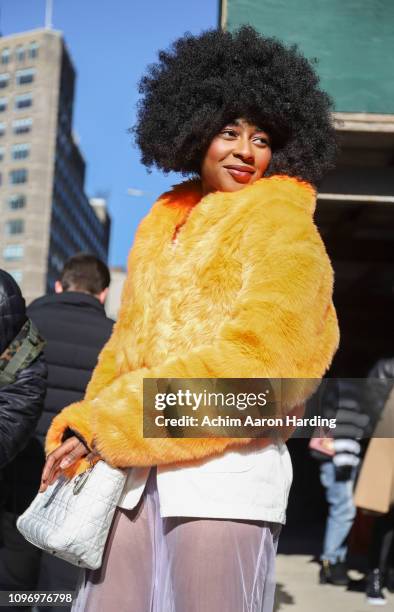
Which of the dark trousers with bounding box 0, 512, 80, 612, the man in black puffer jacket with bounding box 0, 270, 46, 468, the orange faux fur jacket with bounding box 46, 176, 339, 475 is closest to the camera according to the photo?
the orange faux fur jacket with bounding box 46, 176, 339, 475

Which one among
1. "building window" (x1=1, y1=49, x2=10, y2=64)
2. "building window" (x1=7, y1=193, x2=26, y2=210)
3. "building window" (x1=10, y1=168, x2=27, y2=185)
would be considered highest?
"building window" (x1=1, y1=49, x2=10, y2=64)

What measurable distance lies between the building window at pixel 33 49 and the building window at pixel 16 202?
859 inches

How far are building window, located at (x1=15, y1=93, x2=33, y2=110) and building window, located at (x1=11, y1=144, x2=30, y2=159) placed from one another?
6.35m

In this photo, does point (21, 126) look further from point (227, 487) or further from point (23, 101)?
point (227, 487)

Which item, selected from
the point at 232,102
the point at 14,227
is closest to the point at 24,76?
the point at 14,227

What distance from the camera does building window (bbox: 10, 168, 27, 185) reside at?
4213 inches

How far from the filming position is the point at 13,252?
10412cm

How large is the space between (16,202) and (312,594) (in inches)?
4200

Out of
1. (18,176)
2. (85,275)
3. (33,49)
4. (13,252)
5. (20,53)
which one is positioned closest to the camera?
(85,275)

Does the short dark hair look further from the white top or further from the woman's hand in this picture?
the white top

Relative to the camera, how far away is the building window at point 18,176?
107000 millimetres

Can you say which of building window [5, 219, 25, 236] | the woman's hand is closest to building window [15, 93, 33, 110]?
building window [5, 219, 25, 236]

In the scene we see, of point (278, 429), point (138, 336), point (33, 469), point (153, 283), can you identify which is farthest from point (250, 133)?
point (33, 469)

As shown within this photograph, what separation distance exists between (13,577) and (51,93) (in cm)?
11052
